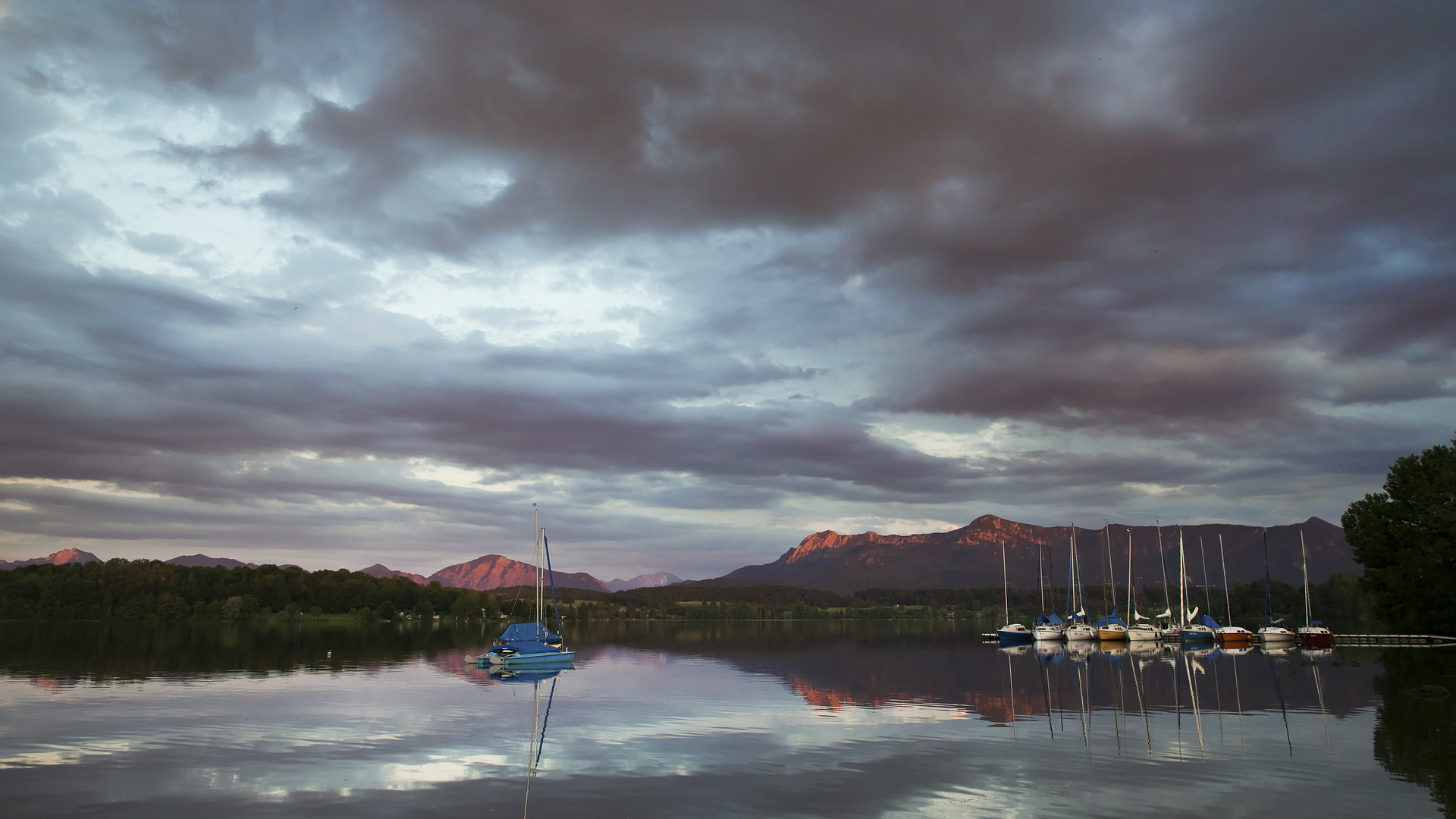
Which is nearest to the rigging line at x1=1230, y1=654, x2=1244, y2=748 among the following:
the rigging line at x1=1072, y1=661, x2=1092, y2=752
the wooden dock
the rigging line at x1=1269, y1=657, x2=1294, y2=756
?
the rigging line at x1=1269, y1=657, x2=1294, y2=756

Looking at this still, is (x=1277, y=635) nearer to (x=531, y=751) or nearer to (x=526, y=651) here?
(x=526, y=651)

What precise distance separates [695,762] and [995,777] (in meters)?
9.35

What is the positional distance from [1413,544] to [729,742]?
8327cm

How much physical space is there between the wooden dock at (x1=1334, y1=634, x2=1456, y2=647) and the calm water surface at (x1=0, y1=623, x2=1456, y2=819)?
25.8 m

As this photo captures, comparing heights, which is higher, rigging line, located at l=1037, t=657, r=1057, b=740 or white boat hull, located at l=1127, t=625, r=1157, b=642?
rigging line, located at l=1037, t=657, r=1057, b=740

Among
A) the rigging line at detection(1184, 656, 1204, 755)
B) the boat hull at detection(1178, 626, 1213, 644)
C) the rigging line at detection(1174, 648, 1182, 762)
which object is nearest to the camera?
the rigging line at detection(1174, 648, 1182, 762)

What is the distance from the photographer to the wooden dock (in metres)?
88.8

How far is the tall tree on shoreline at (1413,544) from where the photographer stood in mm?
75688

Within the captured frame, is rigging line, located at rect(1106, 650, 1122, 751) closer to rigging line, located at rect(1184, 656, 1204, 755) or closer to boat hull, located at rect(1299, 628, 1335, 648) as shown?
rigging line, located at rect(1184, 656, 1204, 755)

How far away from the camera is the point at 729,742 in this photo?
32.5 metres

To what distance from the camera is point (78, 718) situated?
120ft

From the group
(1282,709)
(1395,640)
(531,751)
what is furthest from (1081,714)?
(1395,640)

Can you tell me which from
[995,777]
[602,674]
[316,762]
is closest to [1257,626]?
[602,674]

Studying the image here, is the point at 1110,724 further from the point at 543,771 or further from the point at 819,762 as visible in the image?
the point at 543,771
